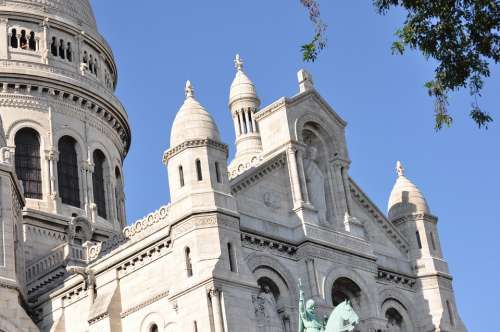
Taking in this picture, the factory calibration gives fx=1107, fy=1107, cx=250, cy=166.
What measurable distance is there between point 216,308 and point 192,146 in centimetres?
663

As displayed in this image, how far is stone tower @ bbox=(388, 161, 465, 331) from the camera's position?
159ft

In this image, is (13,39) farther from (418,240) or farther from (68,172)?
(418,240)

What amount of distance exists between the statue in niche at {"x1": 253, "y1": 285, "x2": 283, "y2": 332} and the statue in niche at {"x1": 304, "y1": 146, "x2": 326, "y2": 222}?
16.7 ft

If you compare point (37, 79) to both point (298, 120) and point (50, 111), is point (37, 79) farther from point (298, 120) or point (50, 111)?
point (298, 120)

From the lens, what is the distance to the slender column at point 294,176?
45.0 metres

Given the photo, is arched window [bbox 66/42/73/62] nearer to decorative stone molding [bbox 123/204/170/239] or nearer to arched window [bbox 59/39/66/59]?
arched window [bbox 59/39/66/59]

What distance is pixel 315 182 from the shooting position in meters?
47.1

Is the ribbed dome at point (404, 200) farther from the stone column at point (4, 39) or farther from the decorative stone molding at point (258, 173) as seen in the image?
the stone column at point (4, 39)

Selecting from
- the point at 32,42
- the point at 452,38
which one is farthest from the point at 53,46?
the point at 452,38

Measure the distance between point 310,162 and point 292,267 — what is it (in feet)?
19.3

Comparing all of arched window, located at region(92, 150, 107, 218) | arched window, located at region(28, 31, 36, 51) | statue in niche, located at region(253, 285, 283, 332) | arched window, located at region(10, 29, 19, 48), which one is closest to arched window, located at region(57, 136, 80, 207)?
arched window, located at region(92, 150, 107, 218)

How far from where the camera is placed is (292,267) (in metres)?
43.4

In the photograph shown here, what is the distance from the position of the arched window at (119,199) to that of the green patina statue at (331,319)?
889 inches

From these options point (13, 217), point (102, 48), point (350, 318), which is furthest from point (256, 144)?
point (350, 318)
